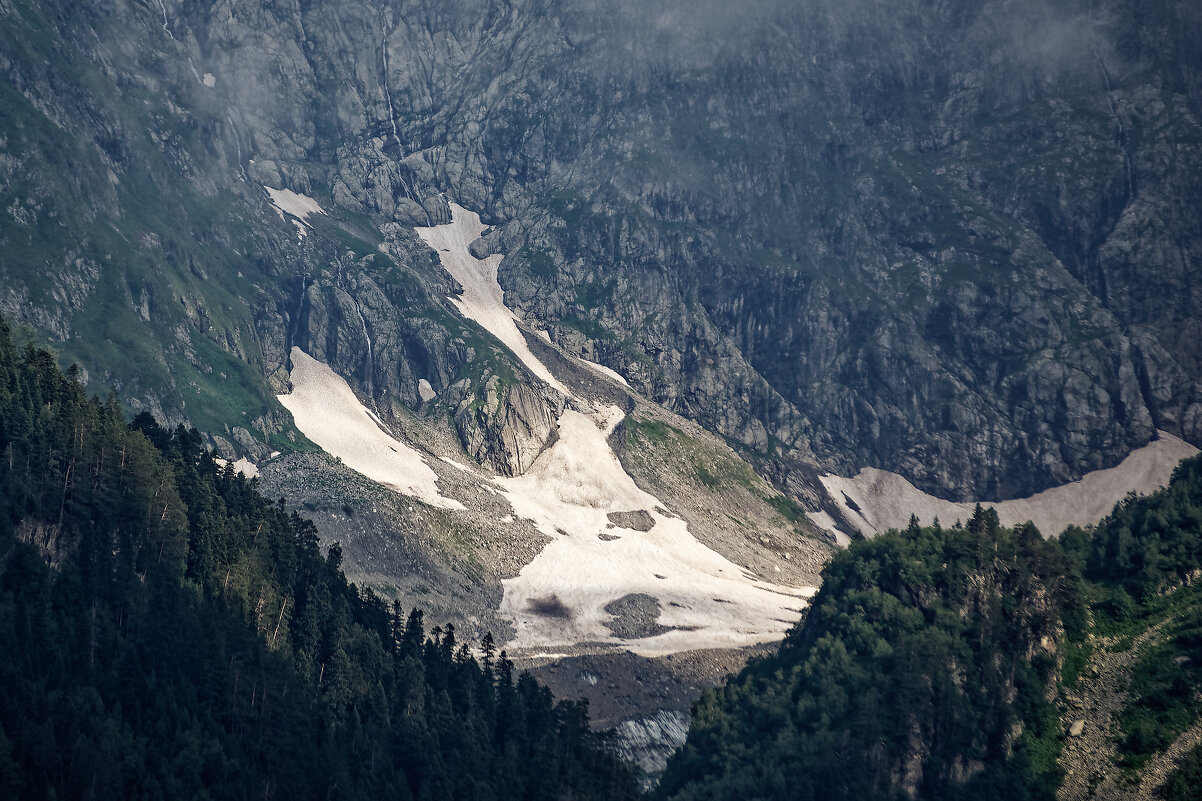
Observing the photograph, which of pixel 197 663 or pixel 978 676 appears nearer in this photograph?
pixel 197 663

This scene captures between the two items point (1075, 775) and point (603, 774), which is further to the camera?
point (603, 774)

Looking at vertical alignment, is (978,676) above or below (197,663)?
above

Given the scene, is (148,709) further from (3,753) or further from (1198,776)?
(1198,776)

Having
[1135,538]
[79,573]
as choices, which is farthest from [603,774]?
[1135,538]

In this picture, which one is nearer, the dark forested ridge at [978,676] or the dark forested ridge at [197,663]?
the dark forested ridge at [197,663]
